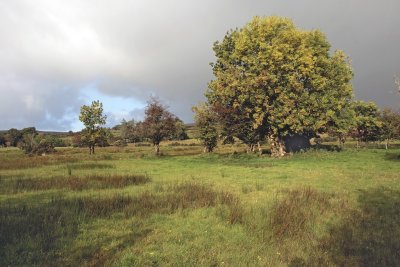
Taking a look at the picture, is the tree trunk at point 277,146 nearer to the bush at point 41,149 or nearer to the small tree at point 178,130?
the small tree at point 178,130

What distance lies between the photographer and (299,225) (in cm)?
1290

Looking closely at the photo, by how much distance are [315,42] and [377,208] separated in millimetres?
41995

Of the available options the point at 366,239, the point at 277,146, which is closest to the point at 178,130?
the point at 277,146

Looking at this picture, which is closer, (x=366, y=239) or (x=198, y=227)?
(x=366, y=239)

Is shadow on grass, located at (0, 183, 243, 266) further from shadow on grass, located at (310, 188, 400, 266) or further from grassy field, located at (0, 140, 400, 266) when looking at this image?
shadow on grass, located at (310, 188, 400, 266)

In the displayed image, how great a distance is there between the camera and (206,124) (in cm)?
6272

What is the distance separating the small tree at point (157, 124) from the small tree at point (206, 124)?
4934mm

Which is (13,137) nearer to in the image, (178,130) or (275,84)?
(178,130)

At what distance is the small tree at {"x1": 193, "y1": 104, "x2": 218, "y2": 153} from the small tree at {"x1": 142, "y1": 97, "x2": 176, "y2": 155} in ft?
16.2

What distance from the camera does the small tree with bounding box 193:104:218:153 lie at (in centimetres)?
5588

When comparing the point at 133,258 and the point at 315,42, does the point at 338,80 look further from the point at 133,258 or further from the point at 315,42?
the point at 133,258

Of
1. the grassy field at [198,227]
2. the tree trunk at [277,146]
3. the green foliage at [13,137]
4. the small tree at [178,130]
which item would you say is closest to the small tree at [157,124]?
the small tree at [178,130]

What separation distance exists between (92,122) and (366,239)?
67103 mm

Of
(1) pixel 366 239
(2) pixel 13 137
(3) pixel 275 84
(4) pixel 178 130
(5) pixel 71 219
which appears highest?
(3) pixel 275 84
